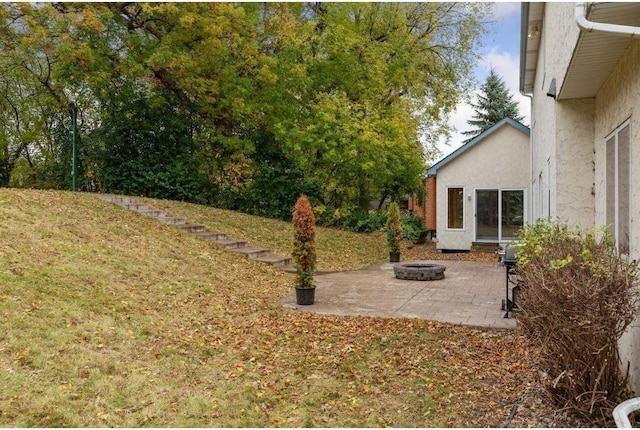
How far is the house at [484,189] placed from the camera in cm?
1688

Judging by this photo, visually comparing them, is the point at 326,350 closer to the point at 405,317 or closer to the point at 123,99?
the point at 405,317

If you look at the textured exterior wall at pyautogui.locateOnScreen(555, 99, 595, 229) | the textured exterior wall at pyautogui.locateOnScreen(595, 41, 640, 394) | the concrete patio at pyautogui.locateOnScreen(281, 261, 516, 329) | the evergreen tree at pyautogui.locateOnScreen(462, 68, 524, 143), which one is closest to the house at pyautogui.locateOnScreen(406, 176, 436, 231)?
the concrete patio at pyautogui.locateOnScreen(281, 261, 516, 329)

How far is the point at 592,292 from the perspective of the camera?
3.53m

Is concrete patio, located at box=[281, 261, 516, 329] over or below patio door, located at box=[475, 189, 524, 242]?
below

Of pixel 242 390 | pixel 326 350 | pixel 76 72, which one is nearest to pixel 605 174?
pixel 326 350

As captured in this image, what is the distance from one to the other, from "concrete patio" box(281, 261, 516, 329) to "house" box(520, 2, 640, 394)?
6.86 ft

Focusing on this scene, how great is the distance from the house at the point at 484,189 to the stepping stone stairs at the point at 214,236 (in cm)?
775

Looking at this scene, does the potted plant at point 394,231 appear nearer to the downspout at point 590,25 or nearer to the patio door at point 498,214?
the patio door at point 498,214

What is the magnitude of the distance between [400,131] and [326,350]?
1369cm

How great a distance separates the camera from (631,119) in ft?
14.2

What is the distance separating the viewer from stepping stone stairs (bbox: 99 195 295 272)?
12.3m

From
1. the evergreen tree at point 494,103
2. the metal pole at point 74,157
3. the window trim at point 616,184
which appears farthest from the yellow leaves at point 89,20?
the evergreen tree at point 494,103

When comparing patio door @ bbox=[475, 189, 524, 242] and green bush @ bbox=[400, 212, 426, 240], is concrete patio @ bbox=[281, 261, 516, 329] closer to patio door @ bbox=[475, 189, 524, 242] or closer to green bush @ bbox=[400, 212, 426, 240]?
patio door @ bbox=[475, 189, 524, 242]

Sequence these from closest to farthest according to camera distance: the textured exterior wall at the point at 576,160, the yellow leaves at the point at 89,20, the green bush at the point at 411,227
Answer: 1. the textured exterior wall at the point at 576,160
2. the yellow leaves at the point at 89,20
3. the green bush at the point at 411,227
